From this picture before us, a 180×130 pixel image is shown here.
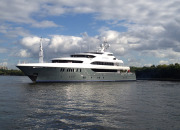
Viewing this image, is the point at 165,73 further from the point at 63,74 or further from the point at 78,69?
the point at 63,74

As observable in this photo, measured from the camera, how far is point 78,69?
46844mm

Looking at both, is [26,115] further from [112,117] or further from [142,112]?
[142,112]

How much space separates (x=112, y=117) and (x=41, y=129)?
5.30 m

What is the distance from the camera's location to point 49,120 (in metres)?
13.8

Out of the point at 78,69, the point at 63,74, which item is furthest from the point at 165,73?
the point at 63,74

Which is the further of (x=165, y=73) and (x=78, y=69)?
(x=165, y=73)

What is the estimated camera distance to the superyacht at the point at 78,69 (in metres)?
43.0

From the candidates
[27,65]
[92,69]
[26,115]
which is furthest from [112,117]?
[92,69]

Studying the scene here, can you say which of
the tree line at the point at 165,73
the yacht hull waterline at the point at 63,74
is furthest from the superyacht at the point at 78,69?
the tree line at the point at 165,73

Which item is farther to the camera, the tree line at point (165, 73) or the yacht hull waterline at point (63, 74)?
the tree line at point (165, 73)

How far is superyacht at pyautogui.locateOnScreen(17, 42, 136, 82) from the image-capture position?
4297 centimetres

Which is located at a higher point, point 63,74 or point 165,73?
point 165,73

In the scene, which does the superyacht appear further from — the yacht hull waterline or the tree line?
the tree line

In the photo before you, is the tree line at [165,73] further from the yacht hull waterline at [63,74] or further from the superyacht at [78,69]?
the yacht hull waterline at [63,74]
